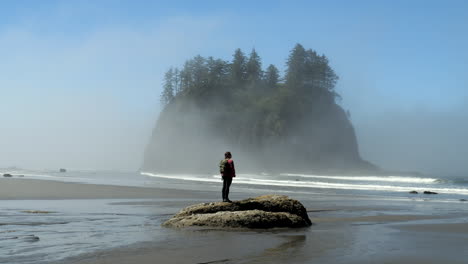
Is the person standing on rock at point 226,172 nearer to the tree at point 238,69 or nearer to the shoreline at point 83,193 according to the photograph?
the shoreline at point 83,193

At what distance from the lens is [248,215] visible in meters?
13.4

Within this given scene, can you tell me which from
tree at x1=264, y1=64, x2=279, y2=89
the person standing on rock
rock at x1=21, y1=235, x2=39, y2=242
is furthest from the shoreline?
tree at x1=264, y1=64, x2=279, y2=89

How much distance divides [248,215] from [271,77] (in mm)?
98660

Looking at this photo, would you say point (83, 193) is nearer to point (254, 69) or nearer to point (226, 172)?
point (226, 172)

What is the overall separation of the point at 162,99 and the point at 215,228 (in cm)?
10853

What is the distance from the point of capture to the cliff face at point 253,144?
87188 millimetres

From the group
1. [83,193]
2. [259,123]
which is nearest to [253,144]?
[259,123]

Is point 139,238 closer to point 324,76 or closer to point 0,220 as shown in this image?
point 0,220

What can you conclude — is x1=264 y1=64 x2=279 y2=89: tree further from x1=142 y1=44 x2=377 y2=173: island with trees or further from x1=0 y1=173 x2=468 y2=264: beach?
x1=0 y1=173 x2=468 y2=264: beach

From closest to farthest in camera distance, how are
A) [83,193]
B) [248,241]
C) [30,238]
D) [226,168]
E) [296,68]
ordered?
[30,238], [248,241], [226,168], [83,193], [296,68]

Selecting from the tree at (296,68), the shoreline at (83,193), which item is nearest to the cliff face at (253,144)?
the tree at (296,68)

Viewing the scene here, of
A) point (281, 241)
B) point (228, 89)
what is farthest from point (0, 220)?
point (228, 89)

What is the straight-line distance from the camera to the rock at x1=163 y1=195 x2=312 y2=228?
524 inches

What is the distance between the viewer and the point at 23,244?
392 inches
